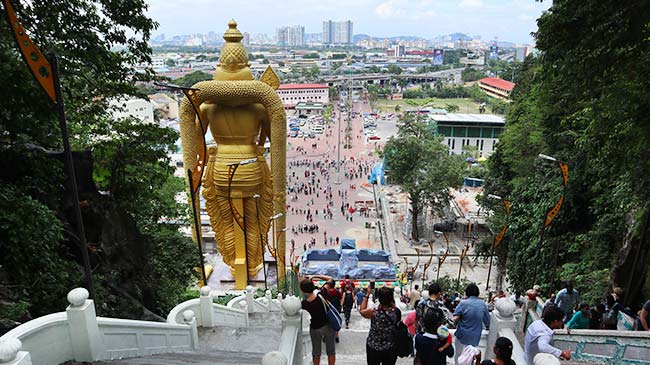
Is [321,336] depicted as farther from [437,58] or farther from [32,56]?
[437,58]

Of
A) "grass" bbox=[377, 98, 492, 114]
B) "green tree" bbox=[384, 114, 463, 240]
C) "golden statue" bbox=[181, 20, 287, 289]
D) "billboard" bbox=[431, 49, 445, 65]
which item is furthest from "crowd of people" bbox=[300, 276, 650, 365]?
"billboard" bbox=[431, 49, 445, 65]

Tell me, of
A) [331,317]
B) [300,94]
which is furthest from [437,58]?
[331,317]

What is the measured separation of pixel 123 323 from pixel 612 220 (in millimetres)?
10905

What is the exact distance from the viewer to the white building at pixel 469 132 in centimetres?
3991

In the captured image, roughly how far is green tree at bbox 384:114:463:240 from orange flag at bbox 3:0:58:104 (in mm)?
21214

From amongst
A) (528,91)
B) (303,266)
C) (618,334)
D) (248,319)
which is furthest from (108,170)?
(528,91)

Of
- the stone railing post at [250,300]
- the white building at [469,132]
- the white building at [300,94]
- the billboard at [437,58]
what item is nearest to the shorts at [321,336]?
the stone railing post at [250,300]

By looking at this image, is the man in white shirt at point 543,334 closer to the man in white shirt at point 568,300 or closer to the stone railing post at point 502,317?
the stone railing post at point 502,317

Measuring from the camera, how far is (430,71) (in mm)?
132625

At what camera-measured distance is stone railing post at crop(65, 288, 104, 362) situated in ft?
13.4

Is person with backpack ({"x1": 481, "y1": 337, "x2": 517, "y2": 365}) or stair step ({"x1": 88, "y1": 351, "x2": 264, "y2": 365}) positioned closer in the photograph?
person with backpack ({"x1": 481, "y1": 337, "x2": 517, "y2": 365})

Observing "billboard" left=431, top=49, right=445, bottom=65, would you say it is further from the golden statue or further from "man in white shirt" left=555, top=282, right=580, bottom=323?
"man in white shirt" left=555, top=282, right=580, bottom=323

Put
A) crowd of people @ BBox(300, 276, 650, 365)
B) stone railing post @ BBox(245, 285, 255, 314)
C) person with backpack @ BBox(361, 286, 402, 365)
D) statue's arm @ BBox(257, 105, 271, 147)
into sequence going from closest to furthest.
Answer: crowd of people @ BBox(300, 276, 650, 365) < person with backpack @ BBox(361, 286, 402, 365) < stone railing post @ BBox(245, 285, 255, 314) < statue's arm @ BBox(257, 105, 271, 147)

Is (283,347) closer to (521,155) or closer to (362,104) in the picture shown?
(521,155)
